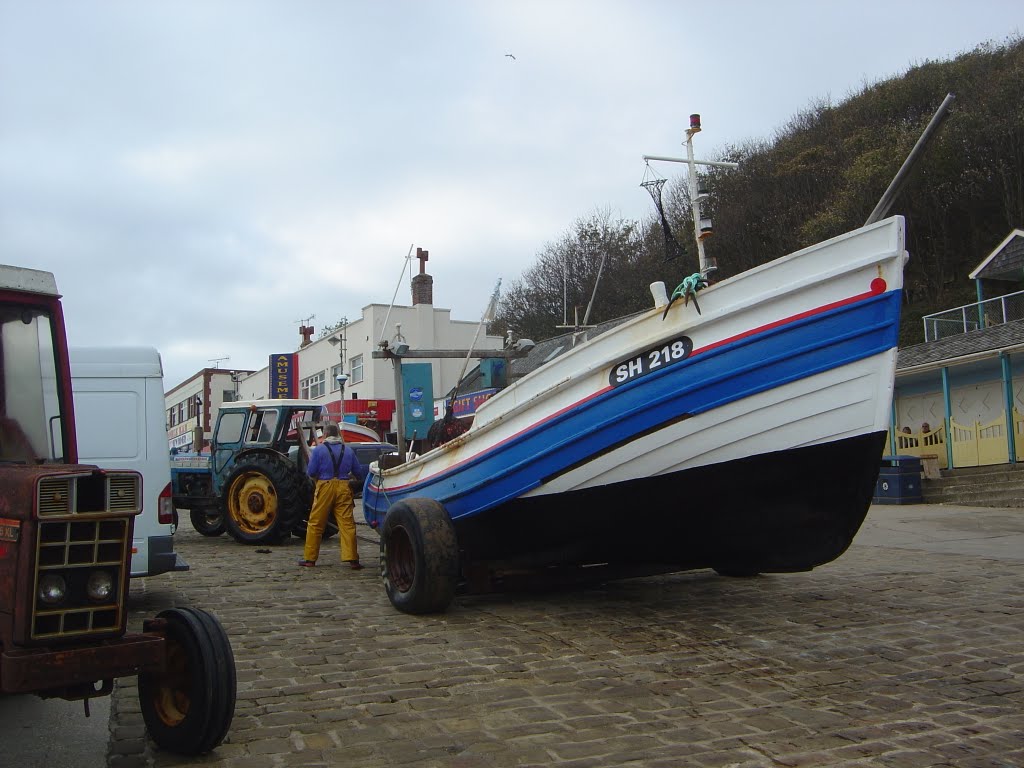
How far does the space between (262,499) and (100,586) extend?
9.33m

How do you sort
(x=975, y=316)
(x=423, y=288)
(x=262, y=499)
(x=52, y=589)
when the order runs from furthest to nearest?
1. (x=423, y=288)
2. (x=975, y=316)
3. (x=262, y=499)
4. (x=52, y=589)

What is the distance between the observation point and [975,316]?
2364cm

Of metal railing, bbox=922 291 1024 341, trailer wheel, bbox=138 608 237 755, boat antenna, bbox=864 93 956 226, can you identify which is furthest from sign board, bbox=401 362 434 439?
metal railing, bbox=922 291 1024 341

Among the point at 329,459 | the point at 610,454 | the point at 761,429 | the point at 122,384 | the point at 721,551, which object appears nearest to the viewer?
the point at 761,429

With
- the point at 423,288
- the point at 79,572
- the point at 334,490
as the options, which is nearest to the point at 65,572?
the point at 79,572

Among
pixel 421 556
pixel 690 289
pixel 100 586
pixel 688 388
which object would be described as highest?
pixel 690 289

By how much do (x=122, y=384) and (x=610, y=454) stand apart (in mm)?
4536

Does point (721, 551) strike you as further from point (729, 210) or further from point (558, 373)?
point (729, 210)

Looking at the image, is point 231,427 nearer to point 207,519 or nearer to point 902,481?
point 207,519

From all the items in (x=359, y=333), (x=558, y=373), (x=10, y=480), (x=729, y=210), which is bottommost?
(x=10, y=480)

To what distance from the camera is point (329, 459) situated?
9359 millimetres

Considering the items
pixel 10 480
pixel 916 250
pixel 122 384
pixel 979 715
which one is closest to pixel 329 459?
pixel 122 384

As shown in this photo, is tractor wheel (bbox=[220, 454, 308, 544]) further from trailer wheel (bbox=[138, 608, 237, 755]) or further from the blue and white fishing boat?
trailer wheel (bbox=[138, 608, 237, 755])

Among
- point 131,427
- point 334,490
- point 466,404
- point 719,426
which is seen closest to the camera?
point 719,426
